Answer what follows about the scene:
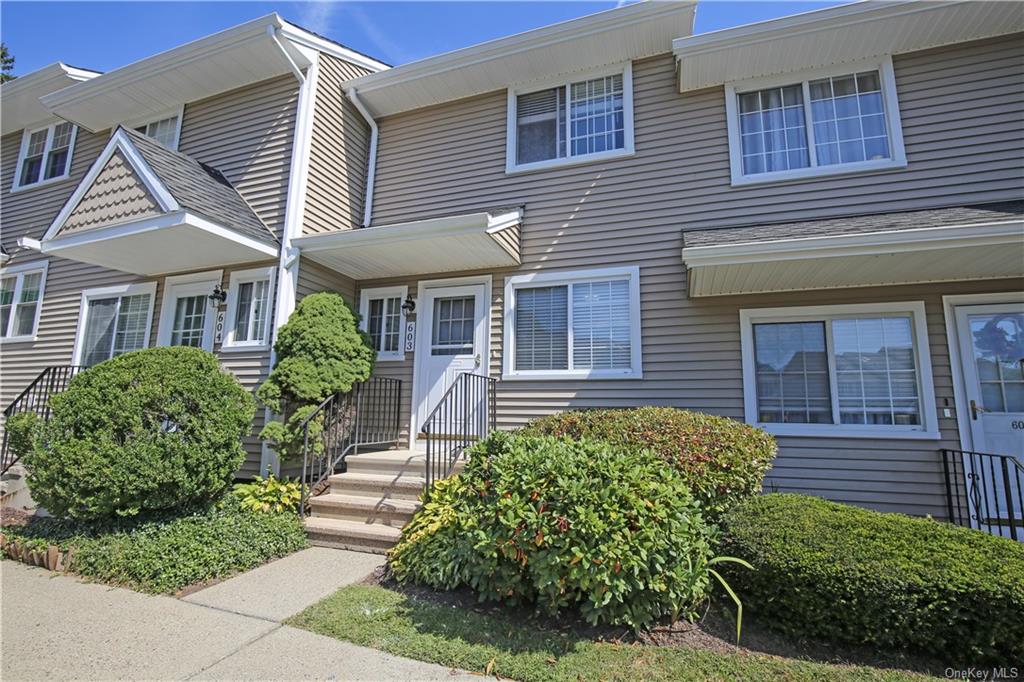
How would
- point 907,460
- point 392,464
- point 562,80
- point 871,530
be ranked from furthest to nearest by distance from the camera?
point 562,80 → point 392,464 → point 907,460 → point 871,530

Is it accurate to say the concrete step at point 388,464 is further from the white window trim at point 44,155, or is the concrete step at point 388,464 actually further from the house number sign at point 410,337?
the white window trim at point 44,155

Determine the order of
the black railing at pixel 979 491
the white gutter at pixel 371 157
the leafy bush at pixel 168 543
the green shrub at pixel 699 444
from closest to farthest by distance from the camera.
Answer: the green shrub at pixel 699 444, the leafy bush at pixel 168 543, the black railing at pixel 979 491, the white gutter at pixel 371 157

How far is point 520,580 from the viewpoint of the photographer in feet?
10.9

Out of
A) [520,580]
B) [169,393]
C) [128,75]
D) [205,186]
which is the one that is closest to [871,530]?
[520,580]

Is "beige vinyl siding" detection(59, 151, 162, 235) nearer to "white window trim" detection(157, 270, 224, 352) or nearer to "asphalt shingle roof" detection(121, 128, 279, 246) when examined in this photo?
"asphalt shingle roof" detection(121, 128, 279, 246)

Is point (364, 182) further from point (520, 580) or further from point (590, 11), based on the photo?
point (520, 580)

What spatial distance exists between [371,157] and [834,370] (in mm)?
7399

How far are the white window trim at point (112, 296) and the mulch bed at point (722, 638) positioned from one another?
690 centimetres

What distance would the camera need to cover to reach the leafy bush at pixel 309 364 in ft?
18.4

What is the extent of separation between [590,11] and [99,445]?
24.7 ft

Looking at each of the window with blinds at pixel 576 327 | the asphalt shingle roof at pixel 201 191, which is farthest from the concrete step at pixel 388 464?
the asphalt shingle roof at pixel 201 191

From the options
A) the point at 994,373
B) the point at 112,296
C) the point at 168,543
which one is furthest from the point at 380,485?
the point at 994,373
